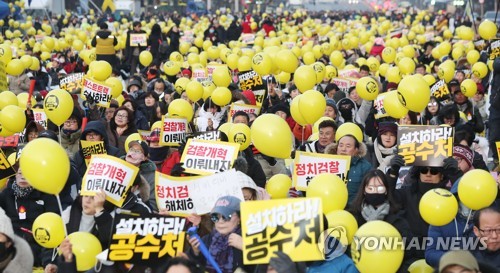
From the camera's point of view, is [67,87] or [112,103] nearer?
[112,103]

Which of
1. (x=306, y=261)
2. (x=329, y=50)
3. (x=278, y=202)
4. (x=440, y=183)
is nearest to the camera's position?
(x=278, y=202)

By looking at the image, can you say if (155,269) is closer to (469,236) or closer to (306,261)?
(306,261)

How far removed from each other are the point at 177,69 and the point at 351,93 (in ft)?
13.5

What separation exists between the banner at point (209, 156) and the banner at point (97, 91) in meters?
4.04

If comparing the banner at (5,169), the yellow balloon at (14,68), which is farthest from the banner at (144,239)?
the yellow balloon at (14,68)

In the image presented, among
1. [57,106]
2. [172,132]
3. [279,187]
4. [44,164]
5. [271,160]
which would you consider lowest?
[271,160]

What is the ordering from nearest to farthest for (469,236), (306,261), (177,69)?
(306,261), (469,236), (177,69)

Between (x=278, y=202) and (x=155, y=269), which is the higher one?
(x=278, y=202)

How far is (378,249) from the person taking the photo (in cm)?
504

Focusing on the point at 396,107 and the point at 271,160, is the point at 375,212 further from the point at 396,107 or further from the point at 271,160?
the point at 396,107

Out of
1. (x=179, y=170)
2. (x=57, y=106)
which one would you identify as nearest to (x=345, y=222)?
(x=179, y=170)

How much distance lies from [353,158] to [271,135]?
0.78 meters

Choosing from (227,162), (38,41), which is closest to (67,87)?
(227,162)

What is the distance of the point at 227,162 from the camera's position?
733cm
